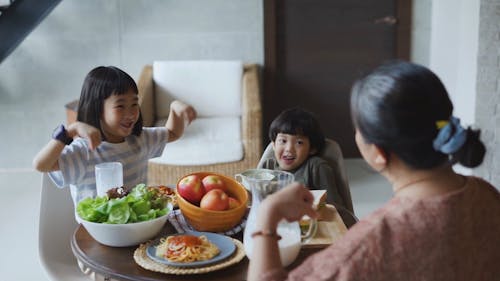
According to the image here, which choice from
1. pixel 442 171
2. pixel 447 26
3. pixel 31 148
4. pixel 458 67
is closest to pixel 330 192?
pixel 442 171

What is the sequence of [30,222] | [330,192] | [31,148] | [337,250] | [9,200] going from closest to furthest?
[337,250], [330,192], [30,222], [9,200], [31,148]

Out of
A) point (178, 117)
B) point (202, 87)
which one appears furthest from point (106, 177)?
point (202, 87)

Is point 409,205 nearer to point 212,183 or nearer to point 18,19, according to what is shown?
point 212,183

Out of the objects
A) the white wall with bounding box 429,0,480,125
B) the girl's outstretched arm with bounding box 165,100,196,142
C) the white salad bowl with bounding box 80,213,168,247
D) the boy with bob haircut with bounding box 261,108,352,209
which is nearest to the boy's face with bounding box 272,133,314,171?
the boy with bob haircut with bounding box 261,108,352,209

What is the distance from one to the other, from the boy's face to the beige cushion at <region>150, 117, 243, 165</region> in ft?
4.39

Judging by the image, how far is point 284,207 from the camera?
1.27m

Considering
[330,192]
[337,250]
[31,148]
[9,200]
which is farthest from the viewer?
[31,148]

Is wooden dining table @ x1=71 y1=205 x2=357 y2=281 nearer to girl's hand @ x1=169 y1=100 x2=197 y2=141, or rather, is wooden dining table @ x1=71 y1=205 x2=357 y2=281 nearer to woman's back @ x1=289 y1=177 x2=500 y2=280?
woman's back @ x1=289 y1=177 x2=500 y2=280

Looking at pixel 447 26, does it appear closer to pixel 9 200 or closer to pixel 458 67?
pixel 458 67

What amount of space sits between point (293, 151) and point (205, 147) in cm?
145

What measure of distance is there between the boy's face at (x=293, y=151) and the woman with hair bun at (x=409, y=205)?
1.19m

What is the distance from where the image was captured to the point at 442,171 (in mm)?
1238

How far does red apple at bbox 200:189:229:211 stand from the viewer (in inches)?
67.7

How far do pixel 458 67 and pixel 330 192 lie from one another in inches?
93.6
